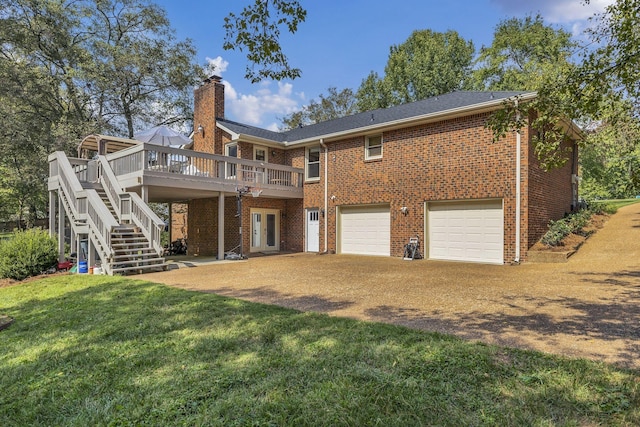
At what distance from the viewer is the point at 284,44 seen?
548 centimetres

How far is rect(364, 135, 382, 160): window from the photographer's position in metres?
14.3

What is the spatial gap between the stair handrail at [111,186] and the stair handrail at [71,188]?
0.80 meters

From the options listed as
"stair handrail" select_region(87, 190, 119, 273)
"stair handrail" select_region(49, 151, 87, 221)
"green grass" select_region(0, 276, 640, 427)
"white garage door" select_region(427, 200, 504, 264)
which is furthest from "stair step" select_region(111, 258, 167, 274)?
"white garage door" select_region(427, 200, 504, 264)

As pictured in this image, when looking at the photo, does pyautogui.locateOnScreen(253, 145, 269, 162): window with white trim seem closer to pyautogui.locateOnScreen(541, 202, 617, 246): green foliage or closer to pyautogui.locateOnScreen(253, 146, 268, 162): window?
pyautogui.locateOnScreen(253, 146, 268, 162): window

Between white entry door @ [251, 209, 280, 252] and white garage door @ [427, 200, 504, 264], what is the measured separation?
736cm

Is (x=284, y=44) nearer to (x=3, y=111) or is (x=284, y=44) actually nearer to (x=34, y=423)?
(x=34, y=423)

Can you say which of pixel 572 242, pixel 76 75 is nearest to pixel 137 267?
pixel 572 242

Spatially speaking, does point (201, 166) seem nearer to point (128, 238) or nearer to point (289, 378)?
point (128, 238)

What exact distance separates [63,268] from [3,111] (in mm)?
12802

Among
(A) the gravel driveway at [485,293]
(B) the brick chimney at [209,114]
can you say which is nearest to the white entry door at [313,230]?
(A) the gravel driveway at [485,293]

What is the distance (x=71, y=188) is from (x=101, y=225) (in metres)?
2.82

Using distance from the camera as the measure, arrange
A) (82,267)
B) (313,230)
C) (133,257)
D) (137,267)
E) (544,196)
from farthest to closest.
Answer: (313,230) → (544,196) → (82,267) → (133,257) → (137,267)

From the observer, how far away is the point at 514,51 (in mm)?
29844

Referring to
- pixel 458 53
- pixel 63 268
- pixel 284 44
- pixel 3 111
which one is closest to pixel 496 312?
pixel 284 44
